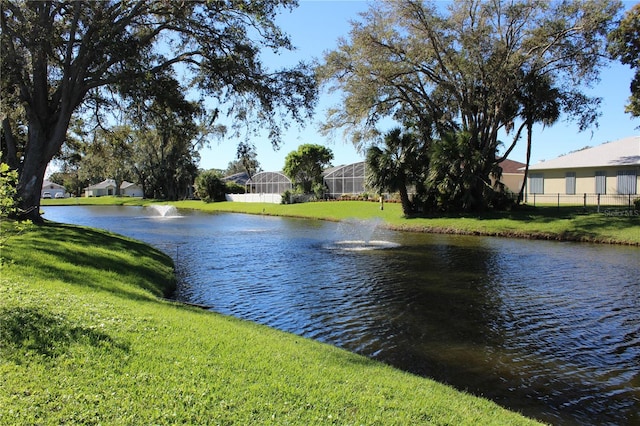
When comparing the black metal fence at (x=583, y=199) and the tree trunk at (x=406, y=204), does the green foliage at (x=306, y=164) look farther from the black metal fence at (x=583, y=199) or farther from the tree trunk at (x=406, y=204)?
the black metal fence at (x=583, y=199)

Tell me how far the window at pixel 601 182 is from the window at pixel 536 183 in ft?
15.9

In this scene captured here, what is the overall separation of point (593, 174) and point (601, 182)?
926 millimetres

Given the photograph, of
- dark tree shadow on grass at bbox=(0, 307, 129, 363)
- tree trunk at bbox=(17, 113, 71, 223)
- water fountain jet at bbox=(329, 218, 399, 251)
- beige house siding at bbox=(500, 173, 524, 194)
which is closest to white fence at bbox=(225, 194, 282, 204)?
water fountain jet at bbox=(329, 218, 399, 251)

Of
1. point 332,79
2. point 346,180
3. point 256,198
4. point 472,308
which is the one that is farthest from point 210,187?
point 472,308

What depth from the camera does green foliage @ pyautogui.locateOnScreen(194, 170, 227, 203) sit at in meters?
71.9

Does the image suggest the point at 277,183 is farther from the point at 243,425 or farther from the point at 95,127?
the point at 243,425

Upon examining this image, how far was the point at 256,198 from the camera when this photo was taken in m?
66.6

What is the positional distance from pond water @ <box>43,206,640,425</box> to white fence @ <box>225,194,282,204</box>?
131ft

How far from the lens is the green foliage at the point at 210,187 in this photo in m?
71.9

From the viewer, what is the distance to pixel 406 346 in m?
8.68

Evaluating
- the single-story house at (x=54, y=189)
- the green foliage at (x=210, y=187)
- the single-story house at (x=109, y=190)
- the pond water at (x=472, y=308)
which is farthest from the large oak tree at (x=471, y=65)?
the single-story house at (x=54, y=189)

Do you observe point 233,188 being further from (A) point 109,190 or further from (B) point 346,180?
(A) point 109,190

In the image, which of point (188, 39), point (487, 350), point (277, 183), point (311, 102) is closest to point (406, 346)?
point (487, 350)

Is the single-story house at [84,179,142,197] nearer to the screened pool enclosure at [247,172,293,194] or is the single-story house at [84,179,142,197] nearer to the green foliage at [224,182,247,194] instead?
the green foliage at [224,182,247,194]
